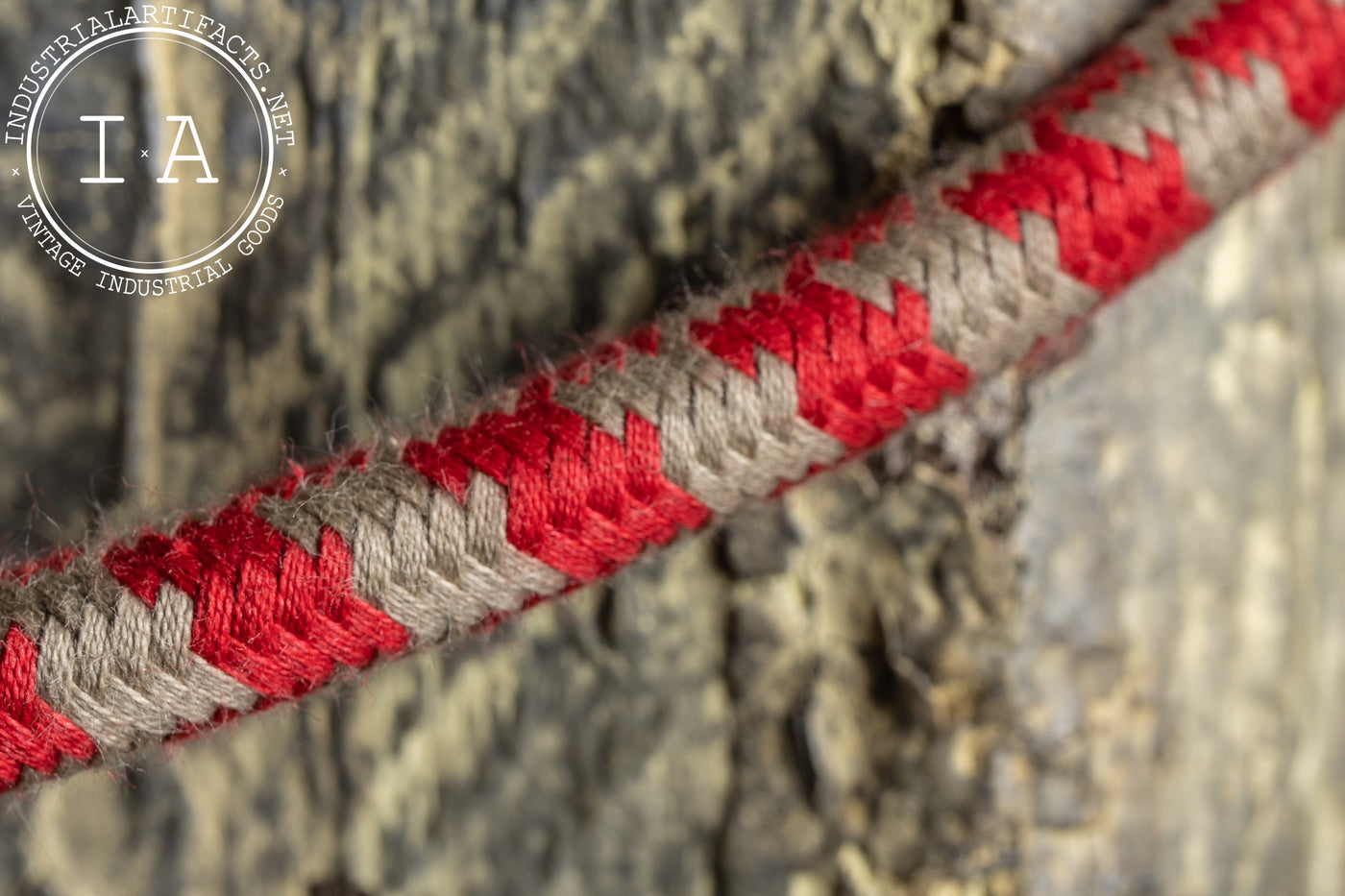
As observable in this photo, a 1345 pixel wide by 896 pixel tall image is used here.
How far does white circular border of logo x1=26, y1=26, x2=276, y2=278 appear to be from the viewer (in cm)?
54

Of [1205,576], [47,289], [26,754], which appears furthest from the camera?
[1205,576]

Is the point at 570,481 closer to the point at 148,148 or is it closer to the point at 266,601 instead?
the point at 266,601

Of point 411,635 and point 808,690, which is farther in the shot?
point 808,690

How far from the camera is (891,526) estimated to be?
0.59m

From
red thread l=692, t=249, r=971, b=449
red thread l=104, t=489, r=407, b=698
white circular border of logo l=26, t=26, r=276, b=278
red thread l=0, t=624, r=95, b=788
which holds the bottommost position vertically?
red thread l=0, t=624, r=95, b=788

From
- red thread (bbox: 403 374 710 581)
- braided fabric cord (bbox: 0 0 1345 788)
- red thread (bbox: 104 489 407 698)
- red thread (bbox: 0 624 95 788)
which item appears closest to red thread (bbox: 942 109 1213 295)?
braided fabric cord (bbox: 0 0 1345 788)

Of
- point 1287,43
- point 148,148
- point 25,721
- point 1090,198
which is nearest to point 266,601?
point 25,721

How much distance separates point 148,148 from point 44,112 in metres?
0.05

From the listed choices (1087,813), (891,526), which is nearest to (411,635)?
(891,526)

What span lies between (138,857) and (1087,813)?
57 centimetres

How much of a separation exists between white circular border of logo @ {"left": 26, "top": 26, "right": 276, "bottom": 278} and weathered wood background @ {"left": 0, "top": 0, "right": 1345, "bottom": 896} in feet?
0.05

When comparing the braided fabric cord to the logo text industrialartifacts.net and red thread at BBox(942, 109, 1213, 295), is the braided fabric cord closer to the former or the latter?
red thread at BBox(942, 109, 1213, 295)

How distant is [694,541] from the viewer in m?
0.51

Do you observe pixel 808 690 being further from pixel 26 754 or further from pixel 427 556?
pixel 26 754
